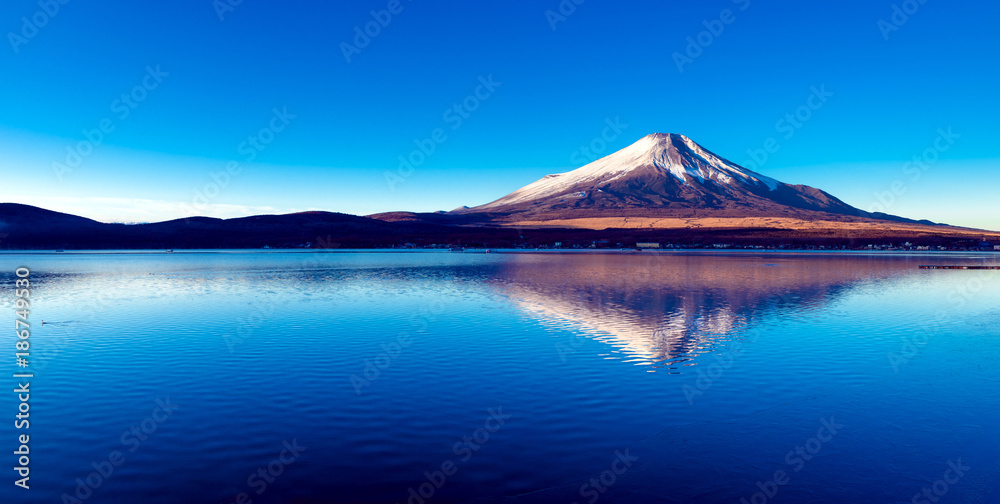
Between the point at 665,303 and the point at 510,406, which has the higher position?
the point at 665,303

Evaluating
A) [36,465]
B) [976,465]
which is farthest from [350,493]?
[976,465]

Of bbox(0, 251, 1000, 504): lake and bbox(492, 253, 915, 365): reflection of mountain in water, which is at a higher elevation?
bbox(492, 253, 915, 365): reflection of mountain in water

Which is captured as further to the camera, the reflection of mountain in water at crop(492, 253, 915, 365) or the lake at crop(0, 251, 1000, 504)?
the reflection of mountain in water at crop(492, 253, 915, 365)

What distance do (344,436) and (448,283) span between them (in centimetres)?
3075

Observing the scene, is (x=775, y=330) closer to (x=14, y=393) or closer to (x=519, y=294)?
(x=519, y=294)

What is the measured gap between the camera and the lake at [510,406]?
27.9 ft

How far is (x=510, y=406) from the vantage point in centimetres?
1212

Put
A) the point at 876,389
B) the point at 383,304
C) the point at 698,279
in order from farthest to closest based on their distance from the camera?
the point at 698,279
the point at 383,304
the point at 876,389

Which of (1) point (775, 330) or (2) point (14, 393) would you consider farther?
(1) point (775, 330)

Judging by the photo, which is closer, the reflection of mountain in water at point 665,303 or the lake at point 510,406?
the lake at point 510,406

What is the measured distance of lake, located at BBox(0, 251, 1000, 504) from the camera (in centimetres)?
849

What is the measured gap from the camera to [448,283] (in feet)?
134

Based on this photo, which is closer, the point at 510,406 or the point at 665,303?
the point at 510,406

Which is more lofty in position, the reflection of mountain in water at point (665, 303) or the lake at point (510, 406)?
the reflection of mountain in water at point (665, 303)
